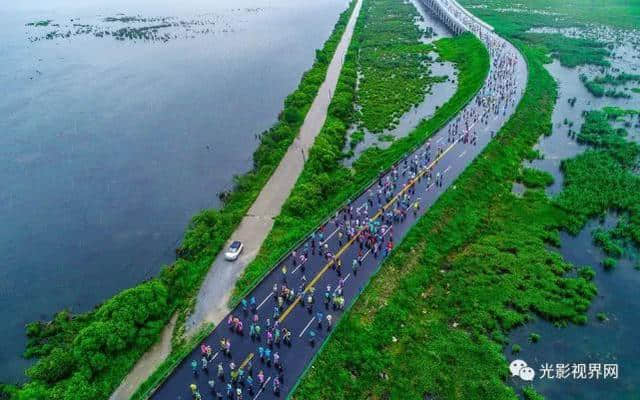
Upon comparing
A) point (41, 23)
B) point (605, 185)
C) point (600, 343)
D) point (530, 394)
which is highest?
point (41, 23)

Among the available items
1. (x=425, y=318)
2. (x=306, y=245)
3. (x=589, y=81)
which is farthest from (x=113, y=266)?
(x=589, y=81)

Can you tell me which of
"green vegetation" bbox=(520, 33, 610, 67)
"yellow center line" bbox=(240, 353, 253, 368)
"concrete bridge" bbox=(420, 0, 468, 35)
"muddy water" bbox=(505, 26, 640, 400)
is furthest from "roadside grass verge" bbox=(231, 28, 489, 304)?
"concrete bridge" bbox=(420, 0, 468, 35)

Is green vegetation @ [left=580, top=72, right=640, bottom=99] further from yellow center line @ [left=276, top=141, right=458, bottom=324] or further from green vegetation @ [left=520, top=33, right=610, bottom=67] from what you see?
yellow center line @ [left=276, top=141, right=458, bottom=324]

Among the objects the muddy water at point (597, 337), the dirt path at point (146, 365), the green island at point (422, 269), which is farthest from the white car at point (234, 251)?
the muddy water at point (597, 337)

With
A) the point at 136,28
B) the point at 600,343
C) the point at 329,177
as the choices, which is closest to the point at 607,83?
the point at 329,177

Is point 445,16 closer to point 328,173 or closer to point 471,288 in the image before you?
point 328,173

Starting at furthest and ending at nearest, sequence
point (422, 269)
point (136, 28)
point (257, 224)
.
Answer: point (136, 28) < point (257, 224) < point (422, 269)

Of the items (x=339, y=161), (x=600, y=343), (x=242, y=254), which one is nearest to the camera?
(x=600, y=343)
